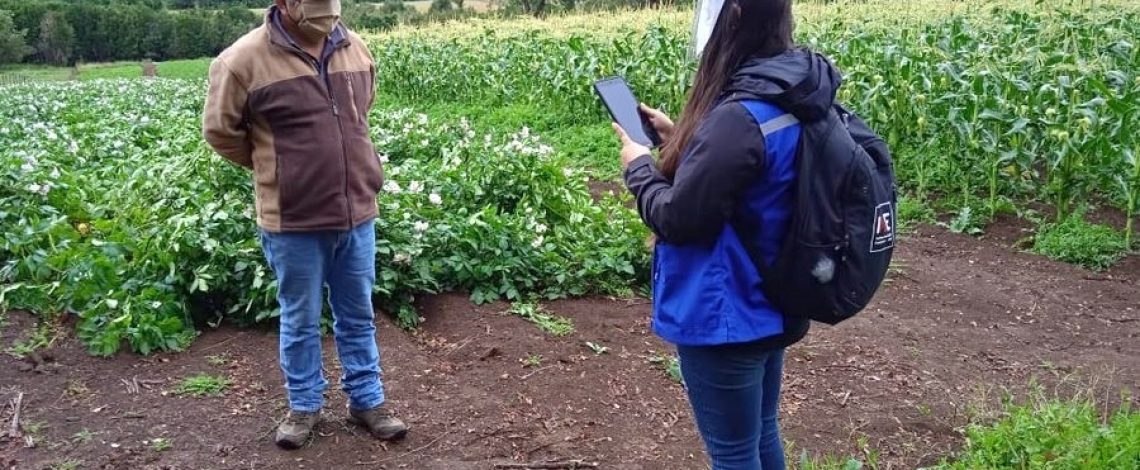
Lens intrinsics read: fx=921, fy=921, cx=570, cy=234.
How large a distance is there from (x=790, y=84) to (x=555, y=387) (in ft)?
7.73

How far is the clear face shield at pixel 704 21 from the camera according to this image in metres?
2.20

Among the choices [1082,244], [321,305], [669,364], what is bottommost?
[1082,244]

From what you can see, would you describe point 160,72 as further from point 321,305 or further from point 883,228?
point 883,228

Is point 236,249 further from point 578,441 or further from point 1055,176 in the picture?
point 1055,176

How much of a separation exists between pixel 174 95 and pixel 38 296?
1075 centimetres

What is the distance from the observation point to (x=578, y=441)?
Result: 12.1 feet

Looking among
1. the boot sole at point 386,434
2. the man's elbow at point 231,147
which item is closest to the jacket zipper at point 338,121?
the man's elbow at point 231,147

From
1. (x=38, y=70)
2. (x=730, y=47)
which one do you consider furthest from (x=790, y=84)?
(x=38, y=70)

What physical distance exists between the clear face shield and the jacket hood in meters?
0.14

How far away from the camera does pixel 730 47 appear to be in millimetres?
2191

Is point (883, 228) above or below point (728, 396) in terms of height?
above

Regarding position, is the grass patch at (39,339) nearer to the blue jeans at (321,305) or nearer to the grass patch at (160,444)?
the grass patch at (160,444)

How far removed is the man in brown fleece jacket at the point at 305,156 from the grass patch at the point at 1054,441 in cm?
231

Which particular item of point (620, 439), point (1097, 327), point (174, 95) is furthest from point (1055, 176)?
point (174, 95)
